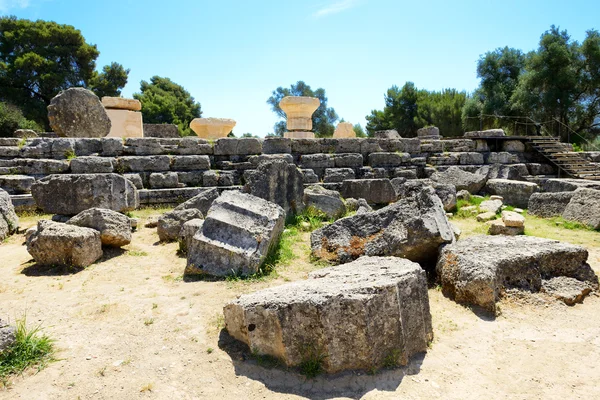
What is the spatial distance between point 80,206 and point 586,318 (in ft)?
22.4

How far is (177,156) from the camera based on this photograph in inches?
355

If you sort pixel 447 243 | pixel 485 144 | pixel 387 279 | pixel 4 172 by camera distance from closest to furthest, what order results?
pixel 387 279, pixel 447 243, pixel 4 172, pixel 485 144

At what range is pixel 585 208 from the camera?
7.20 meters

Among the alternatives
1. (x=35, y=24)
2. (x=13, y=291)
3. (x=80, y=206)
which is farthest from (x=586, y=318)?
(x=35, y=24)

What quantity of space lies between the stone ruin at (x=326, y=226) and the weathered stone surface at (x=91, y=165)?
0.07 feet

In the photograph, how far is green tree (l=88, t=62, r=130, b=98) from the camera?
2930 cm

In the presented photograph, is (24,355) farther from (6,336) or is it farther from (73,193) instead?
(73,193)

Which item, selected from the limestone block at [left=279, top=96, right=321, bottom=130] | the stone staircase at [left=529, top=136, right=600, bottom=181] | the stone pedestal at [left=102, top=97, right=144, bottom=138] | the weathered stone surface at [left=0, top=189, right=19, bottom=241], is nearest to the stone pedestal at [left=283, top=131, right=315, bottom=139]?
the limestone block at [left=279, top=96, right=321, bottom=130]

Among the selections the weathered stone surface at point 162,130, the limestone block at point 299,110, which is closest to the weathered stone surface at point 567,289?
the limestone block at point 299,110

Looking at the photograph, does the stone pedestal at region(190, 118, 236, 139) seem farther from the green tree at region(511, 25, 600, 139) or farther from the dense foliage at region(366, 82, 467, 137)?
the dense foliage at region(366, 82, 467, 137)

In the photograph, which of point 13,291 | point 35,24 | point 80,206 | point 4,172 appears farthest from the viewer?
point 35,24

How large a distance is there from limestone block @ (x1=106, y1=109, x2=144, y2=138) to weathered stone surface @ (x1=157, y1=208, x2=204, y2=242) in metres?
8.00

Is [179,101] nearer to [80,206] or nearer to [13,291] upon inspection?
[80,206]

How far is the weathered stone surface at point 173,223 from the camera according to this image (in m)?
5.88
